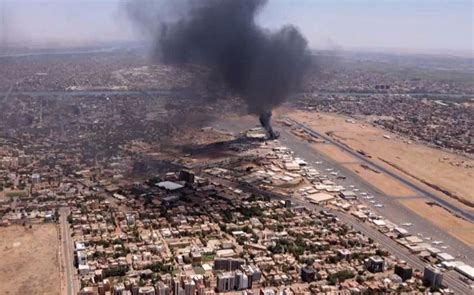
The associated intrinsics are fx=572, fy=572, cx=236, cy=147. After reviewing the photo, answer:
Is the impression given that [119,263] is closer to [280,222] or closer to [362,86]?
[280,222]

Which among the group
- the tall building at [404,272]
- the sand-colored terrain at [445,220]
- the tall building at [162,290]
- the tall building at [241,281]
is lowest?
the sand-colored terrain at [445,220]

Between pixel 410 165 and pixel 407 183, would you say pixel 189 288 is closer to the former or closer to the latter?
pixel 407 183

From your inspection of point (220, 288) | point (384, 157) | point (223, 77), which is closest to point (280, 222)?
point (220, 288)

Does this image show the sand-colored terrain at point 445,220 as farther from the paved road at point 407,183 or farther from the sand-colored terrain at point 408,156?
the sand-colored terrain at point 408,156

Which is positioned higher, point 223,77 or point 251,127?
point 223,77

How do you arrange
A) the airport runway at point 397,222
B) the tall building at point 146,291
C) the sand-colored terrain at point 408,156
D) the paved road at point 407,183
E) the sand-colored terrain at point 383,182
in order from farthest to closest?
the sand-colored terrain at point 408,156 < the sand-colored terrain at point 383,182 < the paved road at point 407,183 < the airport runway at point 397,222 < the tall building at point 146,291

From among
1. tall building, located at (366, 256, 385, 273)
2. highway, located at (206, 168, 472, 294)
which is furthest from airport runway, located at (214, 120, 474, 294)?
tall building, located at (366, 256, 385, 273)

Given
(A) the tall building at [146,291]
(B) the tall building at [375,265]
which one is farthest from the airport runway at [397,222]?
(A) the tall building at [146,291]

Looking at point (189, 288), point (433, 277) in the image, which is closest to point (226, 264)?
point (189, 288)
